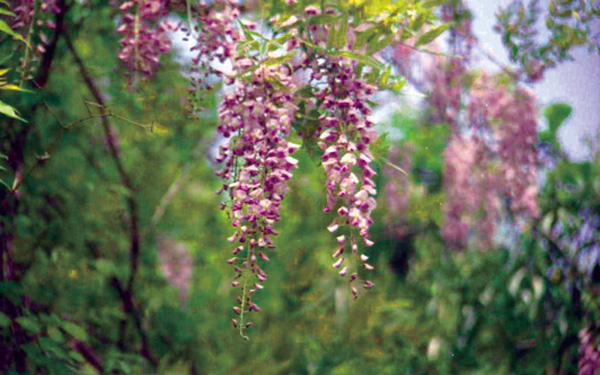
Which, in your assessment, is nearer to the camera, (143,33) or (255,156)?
(255,156)

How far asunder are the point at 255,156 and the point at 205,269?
120 inches

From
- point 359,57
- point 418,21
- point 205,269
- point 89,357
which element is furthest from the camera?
point 205,269

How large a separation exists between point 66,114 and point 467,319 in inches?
110

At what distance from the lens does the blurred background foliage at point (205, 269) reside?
2238 mm

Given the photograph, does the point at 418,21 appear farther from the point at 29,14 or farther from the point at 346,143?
the point at 29,14

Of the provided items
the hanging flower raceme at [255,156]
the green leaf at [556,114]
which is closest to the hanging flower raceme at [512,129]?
the green leaf at [556,114]

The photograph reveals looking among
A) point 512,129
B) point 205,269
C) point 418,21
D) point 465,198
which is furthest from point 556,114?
point 418,21

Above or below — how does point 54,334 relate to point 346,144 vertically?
below

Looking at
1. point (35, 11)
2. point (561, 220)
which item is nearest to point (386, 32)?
point (35, 11)

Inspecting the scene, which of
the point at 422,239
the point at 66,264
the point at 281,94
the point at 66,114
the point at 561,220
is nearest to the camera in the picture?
the point at 281,94

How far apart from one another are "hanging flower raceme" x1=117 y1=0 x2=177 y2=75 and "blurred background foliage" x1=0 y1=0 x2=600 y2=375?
0.43m

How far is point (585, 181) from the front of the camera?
3449mm

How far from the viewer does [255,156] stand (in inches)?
44.3

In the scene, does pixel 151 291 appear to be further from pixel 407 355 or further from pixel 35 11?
pixel 35 11
